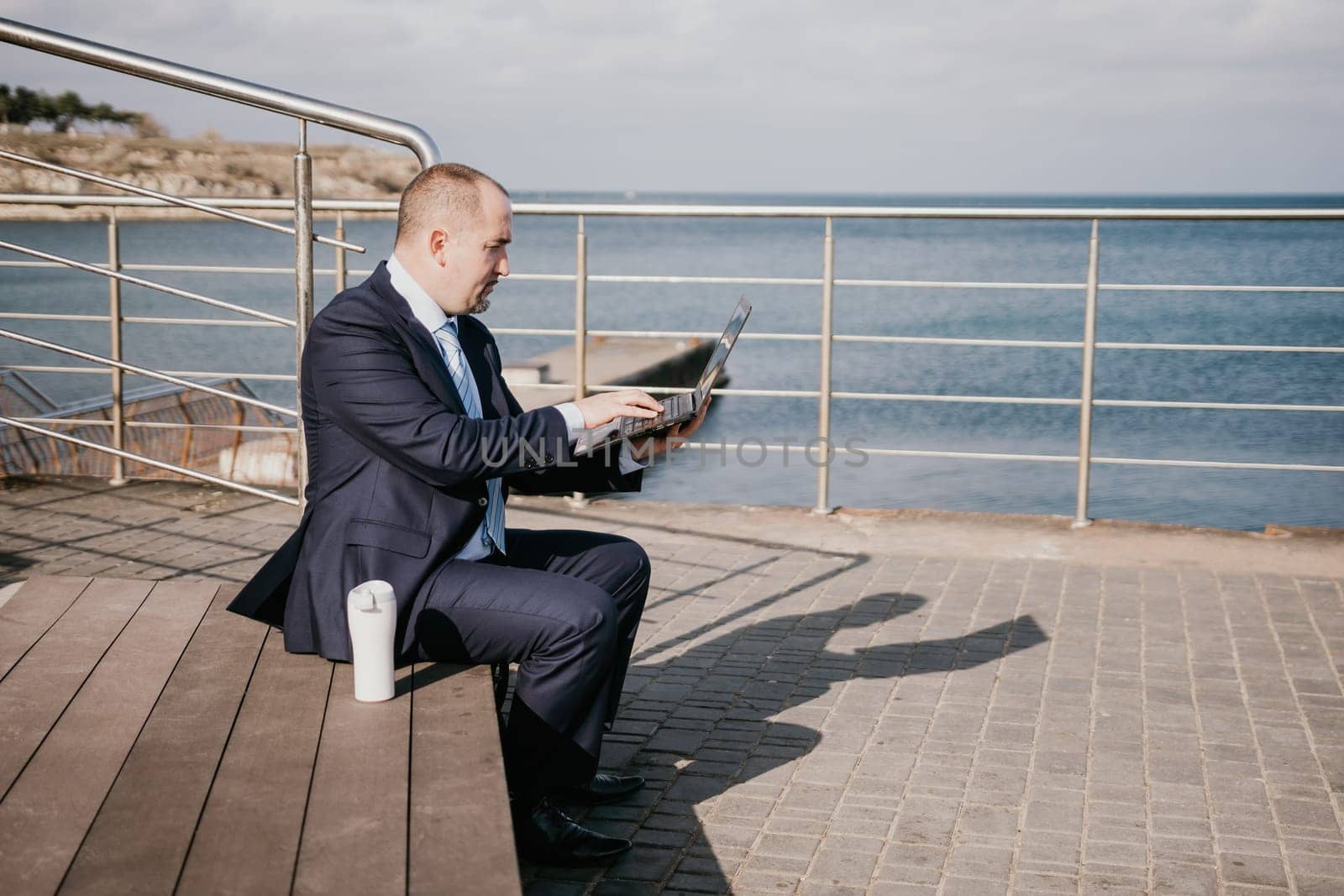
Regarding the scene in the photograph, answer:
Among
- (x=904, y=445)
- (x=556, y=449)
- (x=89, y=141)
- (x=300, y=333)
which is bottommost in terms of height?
(x=904, y=445)

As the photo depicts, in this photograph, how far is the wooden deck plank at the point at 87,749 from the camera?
1.89m

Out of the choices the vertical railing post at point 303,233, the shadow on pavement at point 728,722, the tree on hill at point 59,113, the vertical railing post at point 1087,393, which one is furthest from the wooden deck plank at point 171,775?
the tree on hill at point 59,113

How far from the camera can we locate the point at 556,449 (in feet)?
9.48

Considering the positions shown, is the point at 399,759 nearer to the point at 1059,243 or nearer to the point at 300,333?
the point at 300,333

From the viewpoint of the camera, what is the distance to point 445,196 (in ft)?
9.50

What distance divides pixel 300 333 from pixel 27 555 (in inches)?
98.7

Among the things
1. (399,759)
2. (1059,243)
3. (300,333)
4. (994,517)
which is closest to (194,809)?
(399,759)

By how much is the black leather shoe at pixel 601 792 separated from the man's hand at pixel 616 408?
39.6 inches

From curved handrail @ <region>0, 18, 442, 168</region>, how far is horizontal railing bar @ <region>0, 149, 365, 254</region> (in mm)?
288

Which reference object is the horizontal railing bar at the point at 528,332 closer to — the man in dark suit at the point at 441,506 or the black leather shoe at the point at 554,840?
the man in dark suit at the point at 441,506

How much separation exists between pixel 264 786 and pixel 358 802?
0.18 meters

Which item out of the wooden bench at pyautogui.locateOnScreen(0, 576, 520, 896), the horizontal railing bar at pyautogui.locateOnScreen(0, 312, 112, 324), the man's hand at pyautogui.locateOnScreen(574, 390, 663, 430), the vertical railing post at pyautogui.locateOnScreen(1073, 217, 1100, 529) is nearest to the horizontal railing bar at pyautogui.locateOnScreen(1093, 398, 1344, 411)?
the vertical railing post at pyautogui.locateOnScreen(1073, 217, 1100, 529)

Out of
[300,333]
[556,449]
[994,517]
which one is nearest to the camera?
[556,449]

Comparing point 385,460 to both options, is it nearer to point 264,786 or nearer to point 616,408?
point 616,408
